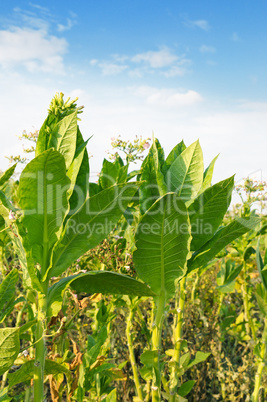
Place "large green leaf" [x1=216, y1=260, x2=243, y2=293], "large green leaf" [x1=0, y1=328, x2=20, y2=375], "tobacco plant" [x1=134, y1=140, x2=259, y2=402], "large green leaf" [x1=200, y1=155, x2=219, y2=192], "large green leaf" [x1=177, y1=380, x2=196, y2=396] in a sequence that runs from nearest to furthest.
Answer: "large green leaf" [x1=0, y1=328, x2=20, y2=375]
"tobacco plant" [x1=134, y1=140, x2=259, y2=402]
"large green leaf" [x1=200, y1=155, x2=219, y2=192]
"large green leaf" [x1=177, y1=380, x2=196, y2=396]
"large green leaf" [x1=216, y1=260, x2=243, y2=293]

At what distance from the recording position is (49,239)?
0.97 meters

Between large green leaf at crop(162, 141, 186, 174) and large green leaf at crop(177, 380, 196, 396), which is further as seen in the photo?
large green leaf at crop(177, 380, 196, 396)

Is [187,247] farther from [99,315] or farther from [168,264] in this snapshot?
[99,315]

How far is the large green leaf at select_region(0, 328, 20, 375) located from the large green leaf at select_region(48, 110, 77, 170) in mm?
469

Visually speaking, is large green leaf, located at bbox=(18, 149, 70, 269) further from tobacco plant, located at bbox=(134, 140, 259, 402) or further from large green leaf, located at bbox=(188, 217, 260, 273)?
large green leaf, located at bbox=(188, 217, 260, 273)

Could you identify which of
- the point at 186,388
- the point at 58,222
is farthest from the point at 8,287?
the point at 186,388

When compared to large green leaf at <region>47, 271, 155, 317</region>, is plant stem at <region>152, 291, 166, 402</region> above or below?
below

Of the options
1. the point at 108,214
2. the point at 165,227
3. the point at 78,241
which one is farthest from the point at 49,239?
the point at 165,227

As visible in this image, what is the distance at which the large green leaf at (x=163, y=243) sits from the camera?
2.90 ft

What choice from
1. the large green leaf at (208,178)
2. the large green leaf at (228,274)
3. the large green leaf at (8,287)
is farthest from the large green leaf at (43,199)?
the large green leaf at (228,274)

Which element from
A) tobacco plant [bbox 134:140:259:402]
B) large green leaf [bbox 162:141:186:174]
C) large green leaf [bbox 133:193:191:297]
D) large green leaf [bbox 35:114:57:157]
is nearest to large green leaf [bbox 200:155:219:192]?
tobacco plant [bbox 134:140:259:402]

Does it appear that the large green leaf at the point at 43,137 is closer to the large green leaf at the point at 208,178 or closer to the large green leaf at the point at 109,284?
the large green leaf at the point at 109,284

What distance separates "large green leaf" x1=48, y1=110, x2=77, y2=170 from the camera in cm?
97

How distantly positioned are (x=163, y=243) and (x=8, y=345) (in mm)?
462
